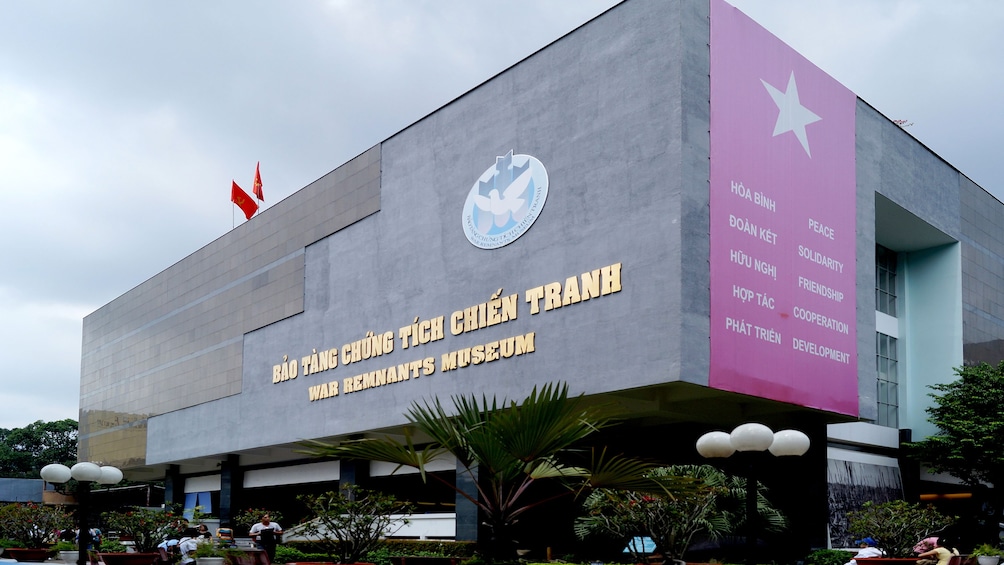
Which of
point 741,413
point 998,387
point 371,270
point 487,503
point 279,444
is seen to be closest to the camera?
point 487,503

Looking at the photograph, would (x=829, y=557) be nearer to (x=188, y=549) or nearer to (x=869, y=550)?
(x=869, y=550)

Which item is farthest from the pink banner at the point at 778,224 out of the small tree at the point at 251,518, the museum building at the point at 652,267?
the small tree at the point at 251,518

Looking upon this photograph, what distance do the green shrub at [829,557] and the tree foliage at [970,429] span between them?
19.0 feet

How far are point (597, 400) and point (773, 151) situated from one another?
23.3 ft

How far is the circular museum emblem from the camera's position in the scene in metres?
25.0

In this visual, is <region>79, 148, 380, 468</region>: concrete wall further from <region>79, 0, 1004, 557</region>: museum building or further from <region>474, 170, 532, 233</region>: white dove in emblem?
<region>474, 170, 532, 233</region>: white dove in emblem

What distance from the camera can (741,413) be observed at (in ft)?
81.6

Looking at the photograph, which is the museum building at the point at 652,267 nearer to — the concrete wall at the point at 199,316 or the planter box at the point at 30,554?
the concrete wall at the point at 199,316

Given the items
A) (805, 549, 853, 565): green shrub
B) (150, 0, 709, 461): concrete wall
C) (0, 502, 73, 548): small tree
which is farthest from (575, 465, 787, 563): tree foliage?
(0, 502, 73, 548): small tree

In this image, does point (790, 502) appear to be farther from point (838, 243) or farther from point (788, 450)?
point (788, 450)

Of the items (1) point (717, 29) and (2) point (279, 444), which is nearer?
(1) point (717, 29)

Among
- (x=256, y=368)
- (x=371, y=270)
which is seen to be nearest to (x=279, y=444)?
(x=256, y=368)

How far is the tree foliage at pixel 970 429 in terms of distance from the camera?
27.5 meters

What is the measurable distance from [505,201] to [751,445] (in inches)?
527
